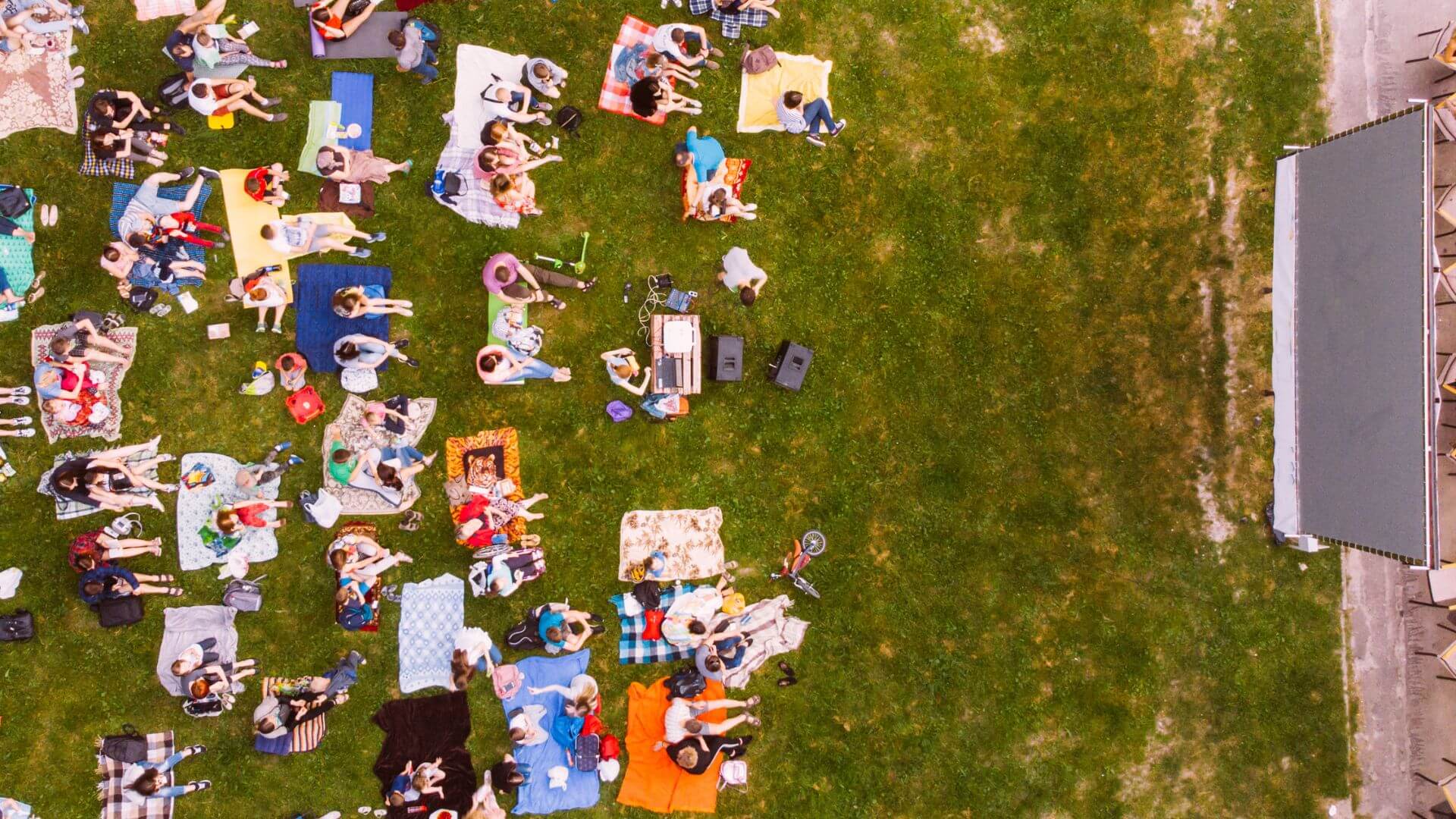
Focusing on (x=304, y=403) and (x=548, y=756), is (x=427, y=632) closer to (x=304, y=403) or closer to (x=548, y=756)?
(x=548, y=756)

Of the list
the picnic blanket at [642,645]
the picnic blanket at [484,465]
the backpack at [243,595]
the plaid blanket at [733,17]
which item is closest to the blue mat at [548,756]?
the picnic blanket at [642,645]

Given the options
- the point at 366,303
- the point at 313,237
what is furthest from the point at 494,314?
the point at 313,237

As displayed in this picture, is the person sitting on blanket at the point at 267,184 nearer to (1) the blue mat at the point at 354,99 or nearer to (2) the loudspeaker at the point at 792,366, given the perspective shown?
(1) the blue mat at the point at 354,99

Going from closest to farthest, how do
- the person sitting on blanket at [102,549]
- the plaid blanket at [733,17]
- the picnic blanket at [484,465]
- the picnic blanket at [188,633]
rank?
the person sitting on blanket at [102,549], the picnic blanket at [188,633], the picnic blanket at [484,465], the plaid blanket at [733,17]

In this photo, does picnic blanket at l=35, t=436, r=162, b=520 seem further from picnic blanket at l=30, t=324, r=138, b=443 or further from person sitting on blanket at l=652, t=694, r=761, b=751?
person sitting on blanket at l=652, t=694, r=761, b=751

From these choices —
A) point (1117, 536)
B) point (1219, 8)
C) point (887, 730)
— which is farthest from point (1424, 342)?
point (887, 730)

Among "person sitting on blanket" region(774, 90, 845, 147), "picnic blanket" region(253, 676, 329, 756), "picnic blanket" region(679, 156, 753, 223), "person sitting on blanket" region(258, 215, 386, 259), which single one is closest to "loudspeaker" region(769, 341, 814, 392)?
"picnic blanket" region(679, 156, 753, 223)
